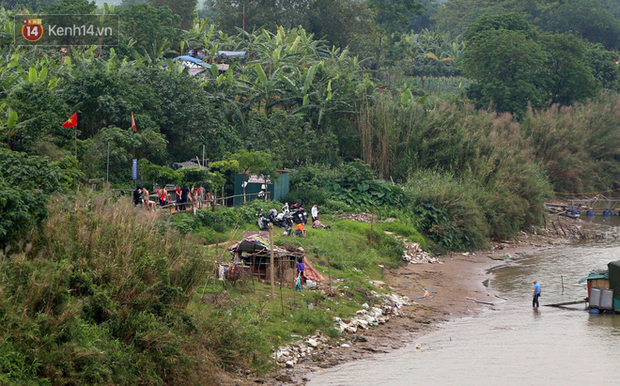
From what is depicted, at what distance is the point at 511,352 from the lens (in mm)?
19438

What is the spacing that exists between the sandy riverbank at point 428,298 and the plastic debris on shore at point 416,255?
425 millimetres

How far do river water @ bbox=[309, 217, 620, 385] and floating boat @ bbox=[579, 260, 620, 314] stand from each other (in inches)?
18.4

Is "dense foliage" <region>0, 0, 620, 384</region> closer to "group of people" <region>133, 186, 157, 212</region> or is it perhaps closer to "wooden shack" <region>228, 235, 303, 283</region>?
"wooden shack" <region>228, 235, 303, 283</region>

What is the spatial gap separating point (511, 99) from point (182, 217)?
130ft

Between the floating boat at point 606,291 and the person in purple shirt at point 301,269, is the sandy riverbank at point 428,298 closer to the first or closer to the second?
the person in purple shirt at point 301,269

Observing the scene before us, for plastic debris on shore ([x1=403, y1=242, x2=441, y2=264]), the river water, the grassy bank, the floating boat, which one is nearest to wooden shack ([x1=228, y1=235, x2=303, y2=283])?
the grassy bank

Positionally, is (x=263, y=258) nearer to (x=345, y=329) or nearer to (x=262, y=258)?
(x=262, y=258)

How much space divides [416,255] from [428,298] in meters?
6.37

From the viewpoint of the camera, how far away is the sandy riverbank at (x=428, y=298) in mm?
18344

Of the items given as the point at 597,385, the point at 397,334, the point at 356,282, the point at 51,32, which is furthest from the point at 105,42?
the point at 597,385

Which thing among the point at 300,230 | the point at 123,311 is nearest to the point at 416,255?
the point at 300,230

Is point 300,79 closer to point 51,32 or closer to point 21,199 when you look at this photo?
point 51,32

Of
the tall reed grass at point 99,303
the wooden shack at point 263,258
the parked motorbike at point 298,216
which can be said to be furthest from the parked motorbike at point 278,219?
the tall reed grass at point 99,303

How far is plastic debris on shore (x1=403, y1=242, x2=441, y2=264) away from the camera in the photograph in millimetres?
31094
